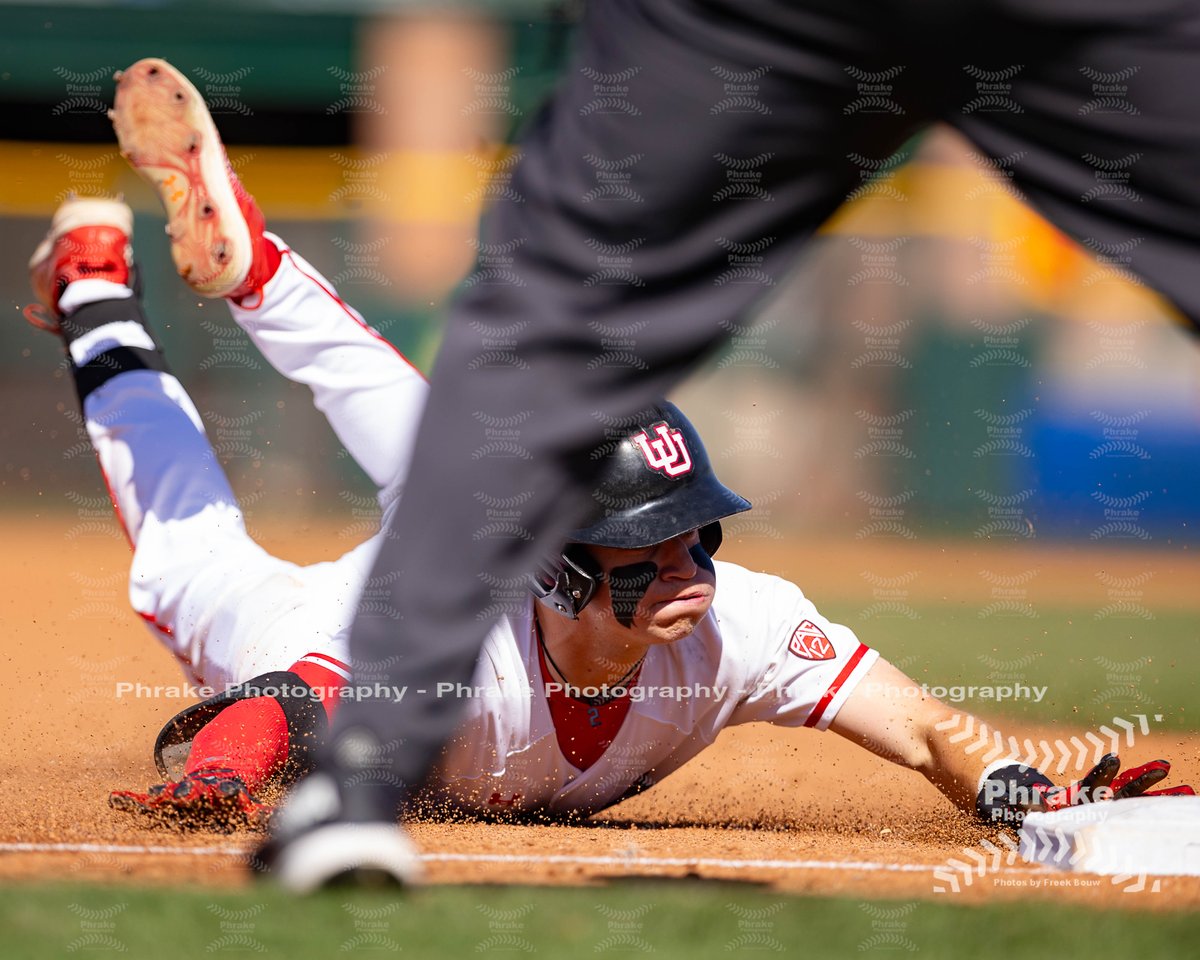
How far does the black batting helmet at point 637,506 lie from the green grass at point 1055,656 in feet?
8.23

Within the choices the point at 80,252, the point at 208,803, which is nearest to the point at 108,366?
the point at 80,252

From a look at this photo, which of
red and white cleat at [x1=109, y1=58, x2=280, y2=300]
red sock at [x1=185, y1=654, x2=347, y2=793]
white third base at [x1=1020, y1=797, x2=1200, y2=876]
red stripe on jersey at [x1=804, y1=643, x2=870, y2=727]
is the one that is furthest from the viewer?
red and white cleat at [x1=109, y1=58, x2=280, y2=300]

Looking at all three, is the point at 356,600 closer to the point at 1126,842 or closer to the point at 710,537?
the point at 710,537

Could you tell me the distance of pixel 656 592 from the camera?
2.68 m

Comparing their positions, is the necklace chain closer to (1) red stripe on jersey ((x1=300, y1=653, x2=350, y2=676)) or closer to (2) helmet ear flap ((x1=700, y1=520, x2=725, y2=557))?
(2) helmet ear flap ((x1=700, y1=520, x2=725, y2=557))

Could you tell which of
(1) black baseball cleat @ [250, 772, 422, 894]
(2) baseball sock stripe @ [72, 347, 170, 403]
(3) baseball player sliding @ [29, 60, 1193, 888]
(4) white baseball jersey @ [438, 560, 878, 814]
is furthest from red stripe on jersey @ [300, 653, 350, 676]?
(2) baseball sock stripe @ [72, 347, 170, 403]

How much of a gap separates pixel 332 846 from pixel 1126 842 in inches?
53.4

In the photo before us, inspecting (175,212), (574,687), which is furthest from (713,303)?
(175,212)

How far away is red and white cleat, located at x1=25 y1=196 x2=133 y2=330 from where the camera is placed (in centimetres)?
390

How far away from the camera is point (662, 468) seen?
2.73 m

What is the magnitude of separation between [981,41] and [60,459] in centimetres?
1182

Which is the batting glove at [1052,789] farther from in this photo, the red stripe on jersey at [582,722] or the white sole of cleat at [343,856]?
the white sole of cleat at [343,856]

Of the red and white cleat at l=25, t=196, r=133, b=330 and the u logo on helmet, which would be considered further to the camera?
the red and white cleat at l=25, t=196, r=133, b=330

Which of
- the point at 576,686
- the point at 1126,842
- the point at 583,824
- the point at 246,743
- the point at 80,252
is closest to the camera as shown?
the point at 1126,842
